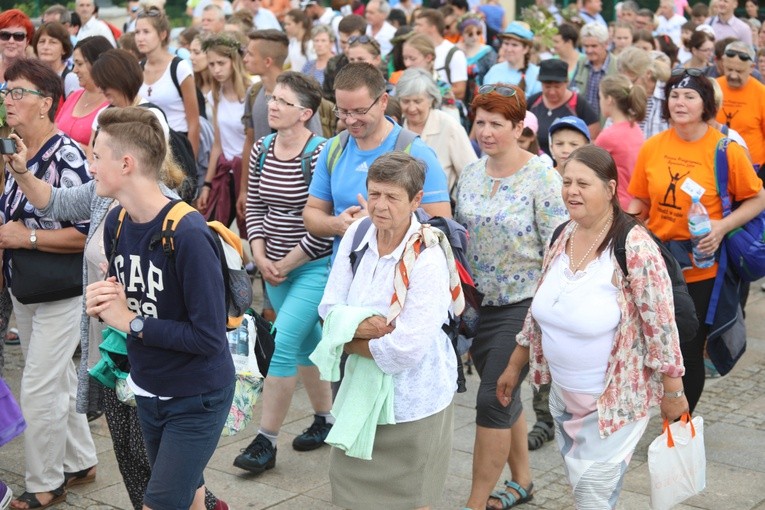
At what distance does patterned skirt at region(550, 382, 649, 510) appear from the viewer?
14.3ft

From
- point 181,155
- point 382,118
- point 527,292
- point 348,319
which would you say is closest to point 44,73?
→ point 181,155

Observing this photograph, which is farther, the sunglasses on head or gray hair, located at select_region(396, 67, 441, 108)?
the sunglasses on head

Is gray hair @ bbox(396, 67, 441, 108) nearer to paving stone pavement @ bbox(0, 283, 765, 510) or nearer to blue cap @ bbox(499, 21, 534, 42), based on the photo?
paving stone pavement @ bbox(0, 283, 765, 510)

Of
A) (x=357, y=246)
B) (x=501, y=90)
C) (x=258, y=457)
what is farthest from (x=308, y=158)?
(x=258, y=457)

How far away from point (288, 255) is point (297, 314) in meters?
0.32

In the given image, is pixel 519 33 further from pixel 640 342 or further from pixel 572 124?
pixel 640 342

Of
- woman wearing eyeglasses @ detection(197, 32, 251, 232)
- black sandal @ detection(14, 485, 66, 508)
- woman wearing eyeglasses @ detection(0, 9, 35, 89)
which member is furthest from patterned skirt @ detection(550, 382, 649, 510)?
woman wearing eyeglasses @ detection(0, 9, 35, 89)

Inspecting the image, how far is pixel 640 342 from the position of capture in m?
4.36

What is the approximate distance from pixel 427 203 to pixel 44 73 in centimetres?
202

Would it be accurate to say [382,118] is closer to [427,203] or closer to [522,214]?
[427,203]

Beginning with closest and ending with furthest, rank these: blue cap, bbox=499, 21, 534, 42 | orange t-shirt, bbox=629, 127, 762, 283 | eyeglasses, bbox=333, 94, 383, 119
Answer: eyeglasses, bbox=333, 94, 383, 119 < orange t-shirt, bbox=629, 127, 762, 283 < blue cap, bbox=499, 21, 534, 42

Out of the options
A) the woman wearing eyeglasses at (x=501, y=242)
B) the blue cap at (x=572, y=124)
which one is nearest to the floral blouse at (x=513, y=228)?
the woman wearing eyeglasses at (x=501, y=242)

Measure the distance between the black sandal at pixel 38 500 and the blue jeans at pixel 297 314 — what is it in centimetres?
121

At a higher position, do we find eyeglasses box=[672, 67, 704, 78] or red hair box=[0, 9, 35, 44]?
eyeglasses box=[672, 67, 704, 78]
